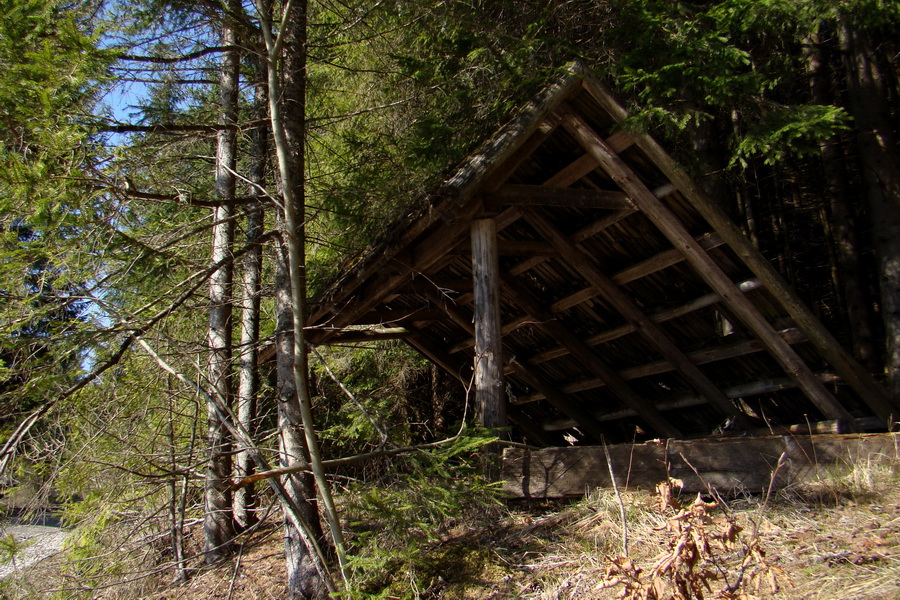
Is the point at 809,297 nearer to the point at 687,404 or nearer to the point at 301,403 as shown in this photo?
the point at 687,404

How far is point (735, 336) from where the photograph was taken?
18.4ft

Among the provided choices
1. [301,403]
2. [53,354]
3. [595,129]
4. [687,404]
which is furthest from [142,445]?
[687,404]

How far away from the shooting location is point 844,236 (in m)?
6.73

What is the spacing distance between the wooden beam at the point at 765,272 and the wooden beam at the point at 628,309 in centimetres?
107

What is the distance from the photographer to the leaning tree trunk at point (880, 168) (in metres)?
5.72

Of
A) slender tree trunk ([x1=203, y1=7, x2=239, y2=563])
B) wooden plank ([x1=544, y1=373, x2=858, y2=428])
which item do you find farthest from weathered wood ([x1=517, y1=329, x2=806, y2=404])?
slender tree trunk ([x1=203, y1=7, x2=239, y2=563])

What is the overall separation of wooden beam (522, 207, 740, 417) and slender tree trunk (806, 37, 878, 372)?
1928 millimetres

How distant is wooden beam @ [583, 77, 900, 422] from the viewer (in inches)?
178

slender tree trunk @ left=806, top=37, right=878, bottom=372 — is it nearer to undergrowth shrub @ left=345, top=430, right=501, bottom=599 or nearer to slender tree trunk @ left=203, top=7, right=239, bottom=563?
undergrowth shrub @ left=345, top=430, right=501, bottom=599

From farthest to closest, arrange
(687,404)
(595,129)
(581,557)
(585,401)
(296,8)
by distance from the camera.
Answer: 1. (585,401)
2. (687,404)
3. (595,129)
4. (296,8)
5. (581,557)

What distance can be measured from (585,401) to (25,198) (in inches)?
235

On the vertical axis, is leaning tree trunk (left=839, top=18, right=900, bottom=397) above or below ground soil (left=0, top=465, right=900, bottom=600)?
above

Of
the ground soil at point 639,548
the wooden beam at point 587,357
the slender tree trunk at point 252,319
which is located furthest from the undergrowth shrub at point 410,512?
the wooden beam at point 587,357

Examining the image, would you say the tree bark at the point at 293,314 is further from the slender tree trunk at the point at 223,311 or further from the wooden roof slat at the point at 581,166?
the wooden roof slat at the point at 581,166
